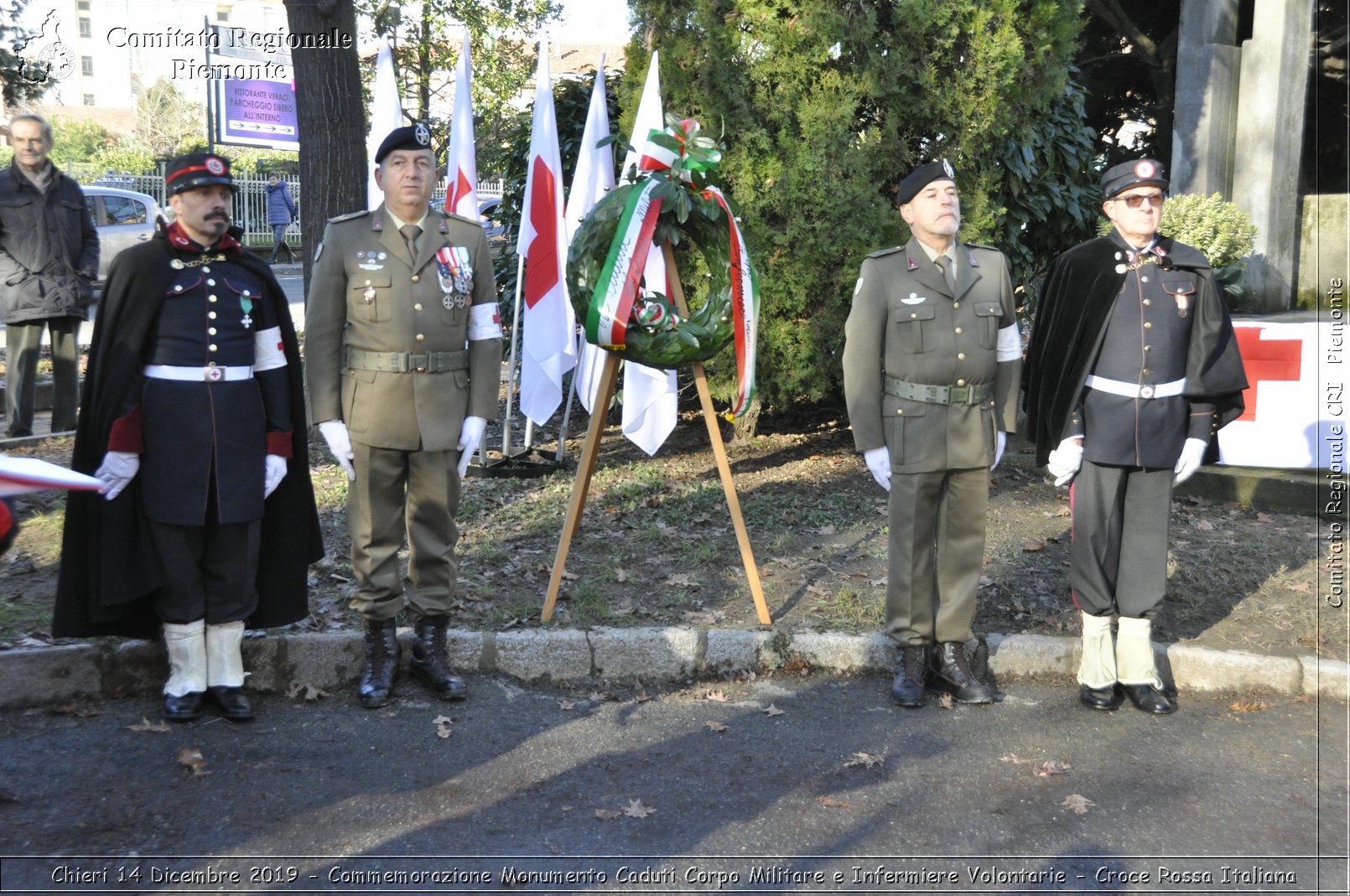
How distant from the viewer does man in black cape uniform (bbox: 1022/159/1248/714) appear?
511cm

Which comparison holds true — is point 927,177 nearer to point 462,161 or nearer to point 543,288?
point 543,288

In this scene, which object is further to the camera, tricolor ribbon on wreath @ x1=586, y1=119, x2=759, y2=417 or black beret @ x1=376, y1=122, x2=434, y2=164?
tricolor ribbon on wreath @ x1=586, y1=119, x2=759, y2=417

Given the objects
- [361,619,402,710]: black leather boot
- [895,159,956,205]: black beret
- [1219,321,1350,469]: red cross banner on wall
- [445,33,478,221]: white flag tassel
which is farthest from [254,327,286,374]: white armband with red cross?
[1219,321,1350,469]: red cross banner on wall

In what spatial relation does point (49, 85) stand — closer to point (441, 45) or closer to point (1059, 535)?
point (441, 45)

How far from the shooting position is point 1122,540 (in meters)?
5.25

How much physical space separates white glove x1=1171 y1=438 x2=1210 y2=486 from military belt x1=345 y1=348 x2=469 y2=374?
302cm

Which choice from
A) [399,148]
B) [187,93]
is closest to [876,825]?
[399,148]

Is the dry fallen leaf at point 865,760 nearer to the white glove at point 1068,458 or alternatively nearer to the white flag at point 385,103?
the white glove at point 1068,458

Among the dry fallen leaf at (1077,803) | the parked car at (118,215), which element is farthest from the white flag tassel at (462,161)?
the parked car at (118,215)

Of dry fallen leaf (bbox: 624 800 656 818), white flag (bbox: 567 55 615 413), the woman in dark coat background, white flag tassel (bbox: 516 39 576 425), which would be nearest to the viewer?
dry fallen leaf (bbox: 624 800 656 818)

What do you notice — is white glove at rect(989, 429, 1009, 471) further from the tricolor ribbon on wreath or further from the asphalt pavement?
the tricolor ribbon on wreath

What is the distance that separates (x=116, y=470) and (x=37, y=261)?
4.73 meters

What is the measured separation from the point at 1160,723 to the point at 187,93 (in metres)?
48.2

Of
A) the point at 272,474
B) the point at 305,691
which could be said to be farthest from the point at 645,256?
the point at 305,691
